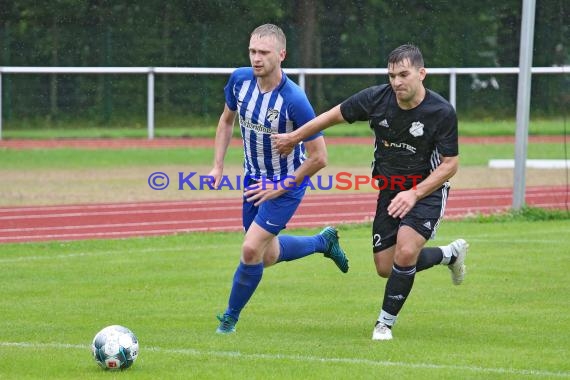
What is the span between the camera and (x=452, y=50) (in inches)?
1145

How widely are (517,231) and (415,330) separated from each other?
655cm

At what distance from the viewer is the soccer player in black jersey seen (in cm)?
799

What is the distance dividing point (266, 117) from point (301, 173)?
469 millimetres

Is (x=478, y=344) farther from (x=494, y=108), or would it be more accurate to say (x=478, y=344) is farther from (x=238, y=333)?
(x=494, y=108)

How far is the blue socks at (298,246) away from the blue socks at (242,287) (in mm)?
970

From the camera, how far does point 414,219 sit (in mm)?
8156

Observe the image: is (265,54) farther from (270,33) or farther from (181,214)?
(181,214)

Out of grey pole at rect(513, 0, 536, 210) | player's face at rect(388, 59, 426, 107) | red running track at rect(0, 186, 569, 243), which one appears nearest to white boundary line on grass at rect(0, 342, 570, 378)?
player's face at rect(388, 59, 426, 107)

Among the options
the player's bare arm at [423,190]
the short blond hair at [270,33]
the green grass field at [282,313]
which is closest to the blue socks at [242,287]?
the green grass field at [282,313]

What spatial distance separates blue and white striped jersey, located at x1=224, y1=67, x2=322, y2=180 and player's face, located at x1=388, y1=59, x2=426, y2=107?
742 millimetres

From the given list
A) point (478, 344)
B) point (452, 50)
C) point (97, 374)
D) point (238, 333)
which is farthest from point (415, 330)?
point (452, 50)

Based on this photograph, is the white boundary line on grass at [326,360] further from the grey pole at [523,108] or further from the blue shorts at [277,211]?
the grey pole at [523,108]

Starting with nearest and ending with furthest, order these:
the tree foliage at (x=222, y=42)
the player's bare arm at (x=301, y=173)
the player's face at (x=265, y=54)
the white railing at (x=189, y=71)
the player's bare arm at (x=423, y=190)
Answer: the player's bare arm at (x=423, y=190)
the player's face at (x=265, y=54)
the player's bare arm at (x=301, y=173)
the white railing at (x=189, y=71)
the tree foliage at (x=222, y=42)

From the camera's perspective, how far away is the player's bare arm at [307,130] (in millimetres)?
8133
